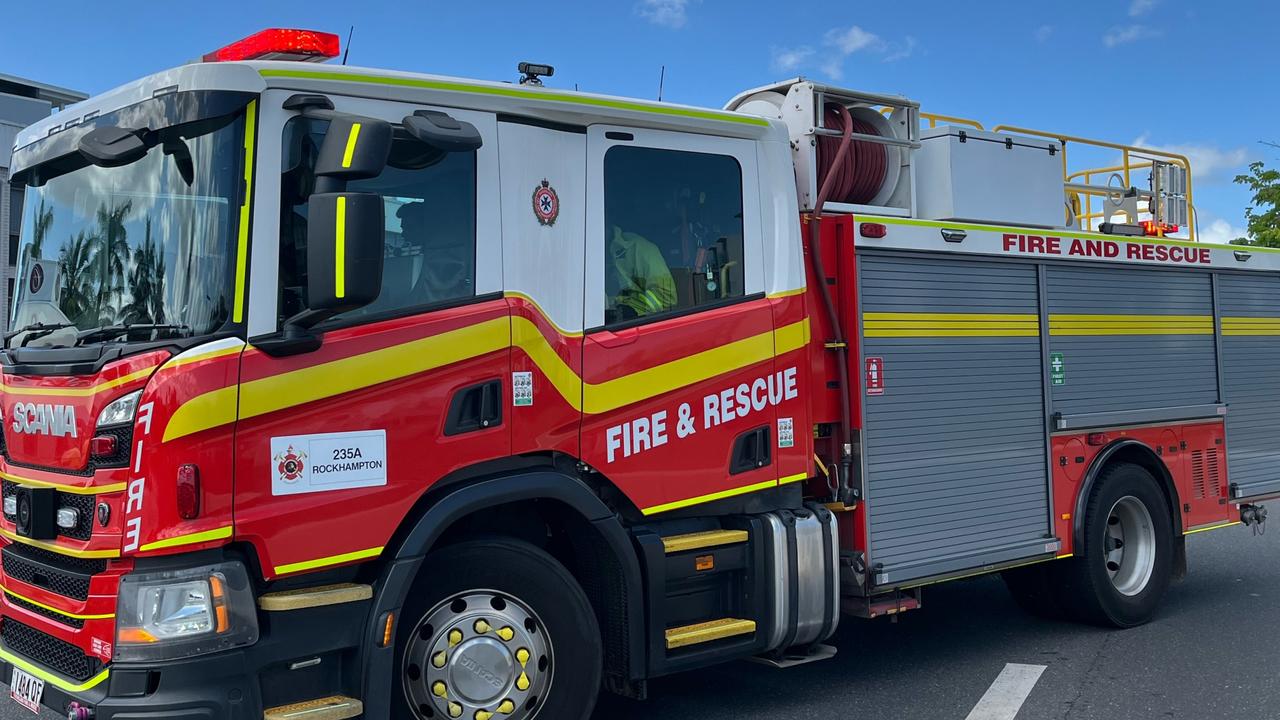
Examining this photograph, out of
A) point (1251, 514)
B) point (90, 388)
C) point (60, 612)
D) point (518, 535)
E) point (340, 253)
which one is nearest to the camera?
point (340, 253)

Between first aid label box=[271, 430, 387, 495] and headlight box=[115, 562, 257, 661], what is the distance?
0.37 metres

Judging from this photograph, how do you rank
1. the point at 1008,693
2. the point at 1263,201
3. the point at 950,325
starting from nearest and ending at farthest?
the point at 1008,693 → the point at 950,325 → the point at 1263,201

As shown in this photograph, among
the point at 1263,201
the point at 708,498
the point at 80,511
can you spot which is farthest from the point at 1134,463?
the point at 1263,201

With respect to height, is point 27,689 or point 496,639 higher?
point 496,639

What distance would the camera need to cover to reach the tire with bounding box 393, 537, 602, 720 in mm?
4344

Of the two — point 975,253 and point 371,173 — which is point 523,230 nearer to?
point 371,173

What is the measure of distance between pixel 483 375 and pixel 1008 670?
143 inches

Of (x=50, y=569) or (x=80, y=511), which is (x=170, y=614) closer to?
(x=80, y=511)

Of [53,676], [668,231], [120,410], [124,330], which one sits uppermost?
[668,231]

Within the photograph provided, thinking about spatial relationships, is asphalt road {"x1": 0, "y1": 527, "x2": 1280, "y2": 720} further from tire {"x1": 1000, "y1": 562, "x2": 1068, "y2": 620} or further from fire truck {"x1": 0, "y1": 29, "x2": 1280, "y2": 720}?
fire truck {"x1": 0, "y1": 29, "x2": 1280, "y2": 720}

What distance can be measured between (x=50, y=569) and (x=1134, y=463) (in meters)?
6.21

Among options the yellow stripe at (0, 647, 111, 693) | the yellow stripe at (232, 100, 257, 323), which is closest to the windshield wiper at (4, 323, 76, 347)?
the yellow stripe at (232, 100, 257, 323)

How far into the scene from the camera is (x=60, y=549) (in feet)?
13.4

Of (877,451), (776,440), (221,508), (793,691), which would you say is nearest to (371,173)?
(221,508)
